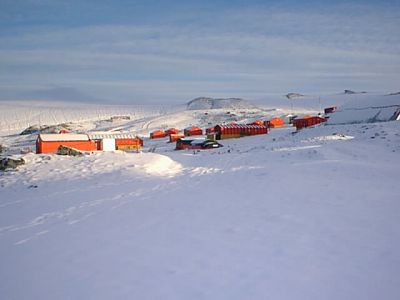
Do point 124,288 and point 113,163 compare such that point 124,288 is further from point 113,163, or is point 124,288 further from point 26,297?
point 113,163

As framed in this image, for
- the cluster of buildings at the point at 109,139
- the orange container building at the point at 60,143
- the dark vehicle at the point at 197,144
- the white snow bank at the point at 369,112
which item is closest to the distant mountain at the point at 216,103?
the cluster of buildings at the point at 109,139

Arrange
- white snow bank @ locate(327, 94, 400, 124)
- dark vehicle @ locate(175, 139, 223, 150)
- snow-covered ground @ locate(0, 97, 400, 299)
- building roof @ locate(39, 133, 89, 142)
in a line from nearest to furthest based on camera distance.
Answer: snow-covered ground @ locate(0, 97, 400, 299)
dark vehicle @ locate(175, 139, 223, 150)
building roof @ locate(39, 133, 89, 142)
white snow bank @ locate(327, 94, 400, 124)

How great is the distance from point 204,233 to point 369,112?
118ft

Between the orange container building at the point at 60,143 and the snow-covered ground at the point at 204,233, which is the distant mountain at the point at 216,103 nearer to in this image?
the orange container building at the point at 60,143

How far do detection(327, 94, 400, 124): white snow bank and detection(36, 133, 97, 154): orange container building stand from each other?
82.1 feet

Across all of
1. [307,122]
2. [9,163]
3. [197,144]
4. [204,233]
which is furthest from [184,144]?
[204,233]

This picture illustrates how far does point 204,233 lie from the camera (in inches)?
312

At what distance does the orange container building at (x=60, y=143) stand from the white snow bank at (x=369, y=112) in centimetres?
2504

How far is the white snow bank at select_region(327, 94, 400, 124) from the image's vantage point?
36.9 meters

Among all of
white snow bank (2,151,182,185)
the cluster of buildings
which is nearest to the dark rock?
white snow bank (2,151,182,185)

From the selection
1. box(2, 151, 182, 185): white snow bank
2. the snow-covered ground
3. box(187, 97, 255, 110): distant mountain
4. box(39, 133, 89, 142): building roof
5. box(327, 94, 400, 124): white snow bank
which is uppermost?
box(187, 97, 255, 110): distant mountain

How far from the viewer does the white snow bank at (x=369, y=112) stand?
36938 mm

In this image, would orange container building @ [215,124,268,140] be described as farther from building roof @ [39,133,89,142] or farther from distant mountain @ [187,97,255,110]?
distant mountain @ [187,97,255,110]

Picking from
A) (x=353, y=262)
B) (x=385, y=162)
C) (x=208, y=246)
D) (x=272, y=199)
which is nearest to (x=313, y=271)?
(x=353, y=262)
